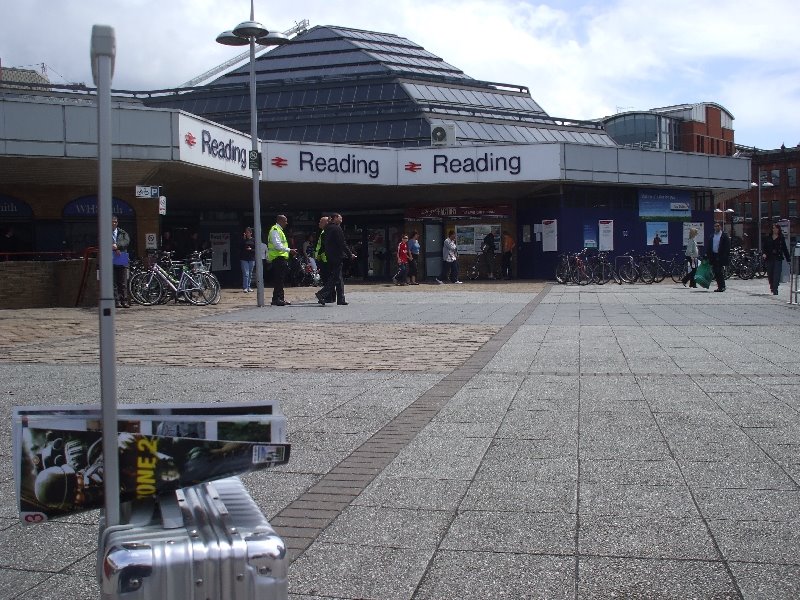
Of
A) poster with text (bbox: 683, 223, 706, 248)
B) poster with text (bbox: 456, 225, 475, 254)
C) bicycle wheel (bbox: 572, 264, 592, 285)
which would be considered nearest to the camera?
bicycle wheel (bbox: 572, 264, 592, 285)

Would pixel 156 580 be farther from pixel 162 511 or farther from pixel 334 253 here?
pixel 334 253

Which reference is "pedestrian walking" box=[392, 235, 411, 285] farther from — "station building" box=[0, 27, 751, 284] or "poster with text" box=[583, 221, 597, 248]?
"poster with text" box=[583, 221, 597, 248]

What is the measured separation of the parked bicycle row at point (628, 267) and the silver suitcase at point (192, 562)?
91.7 ft

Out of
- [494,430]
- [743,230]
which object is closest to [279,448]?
[494,430]

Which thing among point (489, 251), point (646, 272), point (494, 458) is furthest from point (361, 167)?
point (494, 458)

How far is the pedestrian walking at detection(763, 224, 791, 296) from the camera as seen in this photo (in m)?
21.4

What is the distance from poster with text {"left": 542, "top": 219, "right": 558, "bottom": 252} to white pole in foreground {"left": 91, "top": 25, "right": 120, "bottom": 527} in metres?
30.9

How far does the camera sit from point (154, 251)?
84.1 ft

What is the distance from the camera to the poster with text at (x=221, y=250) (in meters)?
36.1

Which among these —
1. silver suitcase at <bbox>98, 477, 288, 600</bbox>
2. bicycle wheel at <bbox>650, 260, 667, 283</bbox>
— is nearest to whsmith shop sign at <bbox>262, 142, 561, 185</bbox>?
bicycle wheel at <bbox>650, 260, 667, 283</bbox>

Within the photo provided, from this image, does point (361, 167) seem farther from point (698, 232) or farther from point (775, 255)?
point (698, 232)

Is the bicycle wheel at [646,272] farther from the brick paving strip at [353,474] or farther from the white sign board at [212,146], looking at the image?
the brick paving strip at [353,474]

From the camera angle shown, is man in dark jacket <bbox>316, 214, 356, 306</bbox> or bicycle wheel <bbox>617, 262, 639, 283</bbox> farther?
bicycle wheel <bbox>617, 262, 639, 283</bbox>

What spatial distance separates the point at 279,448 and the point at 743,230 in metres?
107
